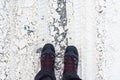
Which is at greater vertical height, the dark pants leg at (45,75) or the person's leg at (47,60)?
the person's leg at (47,60)

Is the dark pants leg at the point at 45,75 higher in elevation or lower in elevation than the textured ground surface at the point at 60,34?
lower

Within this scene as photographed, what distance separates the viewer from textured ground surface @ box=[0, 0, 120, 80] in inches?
67.6

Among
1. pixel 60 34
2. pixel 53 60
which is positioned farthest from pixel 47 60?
pixel 60 34

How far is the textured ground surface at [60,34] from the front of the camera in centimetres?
172

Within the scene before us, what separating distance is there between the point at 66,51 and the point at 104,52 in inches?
8.3

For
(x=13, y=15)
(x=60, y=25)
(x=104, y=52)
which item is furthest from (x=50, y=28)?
(x=104, y=52)

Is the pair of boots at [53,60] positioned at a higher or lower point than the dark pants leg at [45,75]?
higher

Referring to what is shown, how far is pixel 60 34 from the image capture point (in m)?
1.74

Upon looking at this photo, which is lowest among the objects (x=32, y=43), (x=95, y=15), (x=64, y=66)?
(x=64, y=66)

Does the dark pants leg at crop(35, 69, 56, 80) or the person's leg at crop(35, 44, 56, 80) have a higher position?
the person's leg at crop(35, 44, 56, 80)

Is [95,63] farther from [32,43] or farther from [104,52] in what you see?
[32,43]

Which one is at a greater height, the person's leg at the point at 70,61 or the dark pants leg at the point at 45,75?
the person's leg at the point at 70,61

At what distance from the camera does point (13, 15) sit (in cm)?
176

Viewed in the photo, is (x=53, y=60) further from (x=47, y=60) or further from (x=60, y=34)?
(x=60, y=34)
